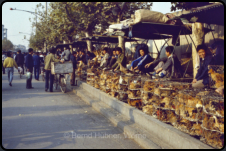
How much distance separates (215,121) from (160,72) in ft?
12.5

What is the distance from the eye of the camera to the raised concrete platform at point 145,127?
392 cm

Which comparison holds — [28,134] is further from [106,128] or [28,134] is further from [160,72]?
[160,72]

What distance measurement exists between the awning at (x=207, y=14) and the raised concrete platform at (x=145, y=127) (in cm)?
321

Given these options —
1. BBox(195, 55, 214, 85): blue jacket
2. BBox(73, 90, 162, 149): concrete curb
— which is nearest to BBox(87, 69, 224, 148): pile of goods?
BBox(195, 55, 214, 85): blue jacket

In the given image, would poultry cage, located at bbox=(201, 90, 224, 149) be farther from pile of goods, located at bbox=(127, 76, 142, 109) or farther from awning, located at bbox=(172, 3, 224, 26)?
awning, located at bbox=(172, 3, 224, 26)

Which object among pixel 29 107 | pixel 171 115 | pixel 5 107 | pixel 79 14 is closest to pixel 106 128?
pixel 171 115

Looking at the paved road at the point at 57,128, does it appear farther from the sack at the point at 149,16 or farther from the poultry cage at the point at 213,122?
the sack at the point at 149,16

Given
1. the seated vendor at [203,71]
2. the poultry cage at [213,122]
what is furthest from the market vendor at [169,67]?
the poultry cage at [213,122]

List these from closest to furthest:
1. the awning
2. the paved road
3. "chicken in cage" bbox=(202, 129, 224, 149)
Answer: "chicken in cage" bbox=(202, 129, 224, 149) → the paved road → the awning

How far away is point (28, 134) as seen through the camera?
5.23 m

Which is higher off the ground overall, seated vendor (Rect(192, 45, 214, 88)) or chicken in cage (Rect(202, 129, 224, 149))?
seated vendor (Rect(192, 45, 214, 88))

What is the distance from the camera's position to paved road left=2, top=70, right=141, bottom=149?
470 centimetres

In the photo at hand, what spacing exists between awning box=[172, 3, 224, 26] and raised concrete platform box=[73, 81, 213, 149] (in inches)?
126

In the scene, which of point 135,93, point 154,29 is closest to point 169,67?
point 135,93
